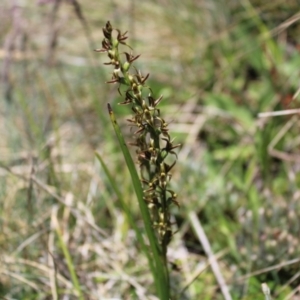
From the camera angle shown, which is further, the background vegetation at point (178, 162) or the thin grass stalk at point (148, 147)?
the background vegetation at point (178, 162)

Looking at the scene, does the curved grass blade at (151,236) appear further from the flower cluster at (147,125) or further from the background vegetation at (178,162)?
the background vegetation at (178,162)

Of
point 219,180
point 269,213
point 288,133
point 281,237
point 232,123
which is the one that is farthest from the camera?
point 232,123

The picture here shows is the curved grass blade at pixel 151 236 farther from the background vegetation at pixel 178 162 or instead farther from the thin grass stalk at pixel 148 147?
the background vegetation at pixel 178 162

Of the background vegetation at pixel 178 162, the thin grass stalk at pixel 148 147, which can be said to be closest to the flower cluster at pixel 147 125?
the thin grass stalk at pixel 148 147

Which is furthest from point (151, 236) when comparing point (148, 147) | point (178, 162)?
point (178, 162)

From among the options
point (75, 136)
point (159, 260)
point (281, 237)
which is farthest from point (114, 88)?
point (159, 260)

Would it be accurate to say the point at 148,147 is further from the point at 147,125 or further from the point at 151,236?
the point at 151,236

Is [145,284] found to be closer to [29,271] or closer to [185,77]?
[29,271]

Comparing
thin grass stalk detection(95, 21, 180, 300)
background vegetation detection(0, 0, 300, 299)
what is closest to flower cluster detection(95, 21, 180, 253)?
thin grass stalk detection(95, 21, 180, 300)

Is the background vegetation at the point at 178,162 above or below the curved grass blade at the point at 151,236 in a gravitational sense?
above
